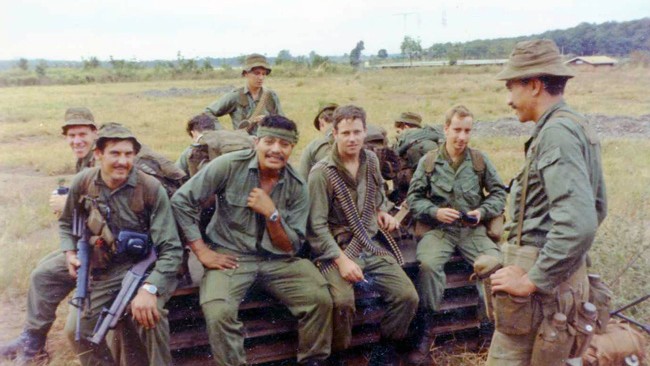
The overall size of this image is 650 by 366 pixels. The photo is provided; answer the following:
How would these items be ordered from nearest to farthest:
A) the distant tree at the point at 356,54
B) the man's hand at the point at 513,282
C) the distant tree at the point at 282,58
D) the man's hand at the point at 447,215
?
the man's hand at the point at 513,282
the man's hand at the point at 447,215
the distant tree at the point at 282,58
the distant tree at the point at 356,54

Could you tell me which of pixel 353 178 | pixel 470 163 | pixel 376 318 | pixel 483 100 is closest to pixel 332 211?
pixel 353 178

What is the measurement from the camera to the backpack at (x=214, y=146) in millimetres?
5477

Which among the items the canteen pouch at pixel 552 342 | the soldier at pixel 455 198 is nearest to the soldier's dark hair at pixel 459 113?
the soldier at pixel 455 198

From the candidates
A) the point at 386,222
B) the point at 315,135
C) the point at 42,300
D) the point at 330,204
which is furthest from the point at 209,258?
the point at 315,135

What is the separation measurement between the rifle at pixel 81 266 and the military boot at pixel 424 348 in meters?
2.66

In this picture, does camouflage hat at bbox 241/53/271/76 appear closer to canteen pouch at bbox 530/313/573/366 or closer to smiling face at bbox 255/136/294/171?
smiling face at bbox 255/136/294/171

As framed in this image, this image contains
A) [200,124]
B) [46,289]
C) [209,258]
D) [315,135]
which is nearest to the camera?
[209,258]

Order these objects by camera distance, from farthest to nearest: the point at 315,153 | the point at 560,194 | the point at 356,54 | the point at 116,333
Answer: the point at 356,54 → the point at 315,153 → the point at 116,333 → the point at 560,194

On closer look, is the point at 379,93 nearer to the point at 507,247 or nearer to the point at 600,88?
the point at 600,88

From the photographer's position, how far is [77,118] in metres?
5.31

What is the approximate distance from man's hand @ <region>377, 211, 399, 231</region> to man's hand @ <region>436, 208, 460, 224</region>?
0.39 metres

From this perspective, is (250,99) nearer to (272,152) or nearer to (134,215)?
(272,152)

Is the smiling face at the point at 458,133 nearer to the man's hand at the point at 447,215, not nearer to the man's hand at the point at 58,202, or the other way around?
the man's hand at the point at 447,215

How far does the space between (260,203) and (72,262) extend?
4.70 feet
